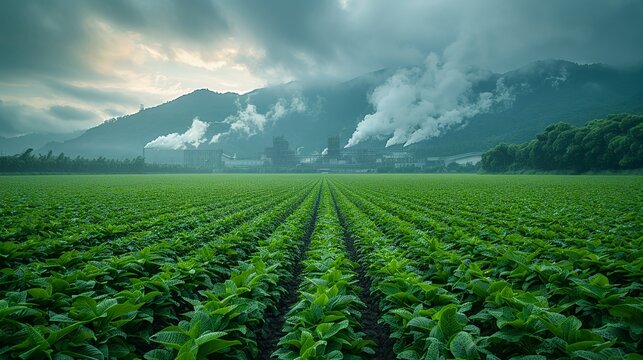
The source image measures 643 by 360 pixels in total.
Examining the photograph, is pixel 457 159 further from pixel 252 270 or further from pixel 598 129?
pixel 252 270

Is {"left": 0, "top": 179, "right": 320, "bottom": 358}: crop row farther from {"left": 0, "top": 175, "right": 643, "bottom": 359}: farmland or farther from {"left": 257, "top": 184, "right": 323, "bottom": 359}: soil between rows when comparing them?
{"left": 257, "top": 184, "right": 323, "bottom": 359}: soil between rows

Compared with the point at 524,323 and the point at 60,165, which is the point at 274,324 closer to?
the point at 524,323

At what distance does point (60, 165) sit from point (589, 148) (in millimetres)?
129811

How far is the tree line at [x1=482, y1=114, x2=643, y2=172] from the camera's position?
70.8m

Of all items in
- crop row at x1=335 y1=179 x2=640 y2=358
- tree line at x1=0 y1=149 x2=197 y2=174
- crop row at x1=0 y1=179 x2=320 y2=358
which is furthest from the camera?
tree line at x1=0 y1=149 x2=197 y2=174

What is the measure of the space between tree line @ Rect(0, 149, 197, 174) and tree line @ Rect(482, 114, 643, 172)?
12251 centimetres

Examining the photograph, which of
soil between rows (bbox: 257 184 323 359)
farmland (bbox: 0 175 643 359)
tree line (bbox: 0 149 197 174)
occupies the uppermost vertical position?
tree line (bbox: 0 149 197 174)

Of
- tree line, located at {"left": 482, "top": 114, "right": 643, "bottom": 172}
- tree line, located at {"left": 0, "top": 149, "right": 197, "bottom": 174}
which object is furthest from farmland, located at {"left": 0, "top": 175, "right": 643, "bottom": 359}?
tree line, located at {"left": 0, "top": 149, "right": 197, "bottom": 174}

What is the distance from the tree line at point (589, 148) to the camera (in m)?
70.8

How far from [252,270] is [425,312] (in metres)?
3.05

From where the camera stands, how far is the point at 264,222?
Answer: 44.0ft

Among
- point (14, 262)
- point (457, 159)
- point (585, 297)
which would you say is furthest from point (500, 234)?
point (457, 159)

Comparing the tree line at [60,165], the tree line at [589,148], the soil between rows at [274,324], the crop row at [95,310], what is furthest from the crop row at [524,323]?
the tree line at [60,165]

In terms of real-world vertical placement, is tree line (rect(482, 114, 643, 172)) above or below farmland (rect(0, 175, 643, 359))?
above
